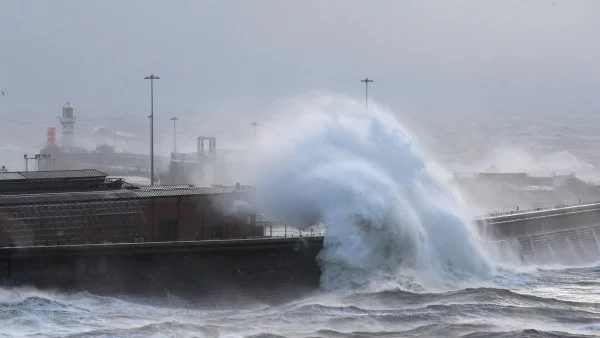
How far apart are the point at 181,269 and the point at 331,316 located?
4.36 meters

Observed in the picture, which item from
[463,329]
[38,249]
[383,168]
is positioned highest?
[383,168]

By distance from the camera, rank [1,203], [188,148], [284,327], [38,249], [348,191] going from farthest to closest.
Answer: [188,148], [348,191], [1,203], [38,249], [284,327]

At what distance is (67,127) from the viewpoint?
72688 millimetres

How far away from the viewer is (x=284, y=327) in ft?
80.3

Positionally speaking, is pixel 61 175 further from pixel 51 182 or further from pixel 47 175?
pixel 51 182

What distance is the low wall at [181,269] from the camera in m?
26.2

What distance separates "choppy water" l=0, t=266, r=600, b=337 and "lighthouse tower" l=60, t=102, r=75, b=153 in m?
43.8

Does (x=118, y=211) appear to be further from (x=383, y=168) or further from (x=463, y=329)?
(x=463, y=329)

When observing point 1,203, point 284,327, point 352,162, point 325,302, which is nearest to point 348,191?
point 352,162

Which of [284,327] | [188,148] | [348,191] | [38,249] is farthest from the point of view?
[188,148]

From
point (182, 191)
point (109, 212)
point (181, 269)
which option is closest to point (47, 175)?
point (182, 191)

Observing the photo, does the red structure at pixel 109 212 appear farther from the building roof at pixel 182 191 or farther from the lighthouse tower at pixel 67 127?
the lighthouse tower at pixel 67 127

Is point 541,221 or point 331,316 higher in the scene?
point 541,221

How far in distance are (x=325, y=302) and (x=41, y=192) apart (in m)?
9.79
